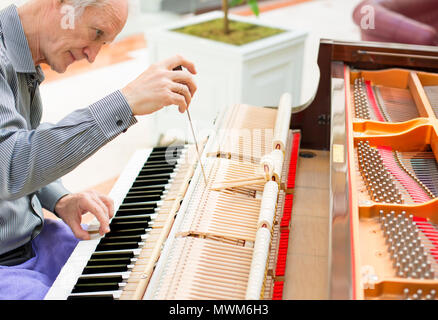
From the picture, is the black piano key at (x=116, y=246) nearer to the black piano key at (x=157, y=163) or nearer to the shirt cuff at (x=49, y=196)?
the shirt cuff at (x=49, y=196)

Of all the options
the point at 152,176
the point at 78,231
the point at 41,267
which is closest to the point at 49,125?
the point at 78,231

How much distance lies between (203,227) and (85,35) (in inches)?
30.1

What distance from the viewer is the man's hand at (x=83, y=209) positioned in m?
1.88

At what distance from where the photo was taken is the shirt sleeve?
147 cm

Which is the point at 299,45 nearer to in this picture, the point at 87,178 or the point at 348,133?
the point at 87,178

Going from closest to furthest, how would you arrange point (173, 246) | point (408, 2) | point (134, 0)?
point (173, 246), point (134, 0), point (408, 2)

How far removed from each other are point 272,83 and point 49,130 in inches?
128

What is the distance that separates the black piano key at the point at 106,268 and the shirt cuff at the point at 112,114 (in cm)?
44

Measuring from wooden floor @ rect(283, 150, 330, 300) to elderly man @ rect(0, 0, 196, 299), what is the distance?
604 millimetres

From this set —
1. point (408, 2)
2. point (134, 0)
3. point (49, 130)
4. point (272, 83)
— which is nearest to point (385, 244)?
point (49, 130)

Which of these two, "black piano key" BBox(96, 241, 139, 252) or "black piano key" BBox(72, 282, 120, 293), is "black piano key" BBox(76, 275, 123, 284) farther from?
"black piano key" BBox(96, 241, 139, 252)

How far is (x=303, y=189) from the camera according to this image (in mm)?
2076

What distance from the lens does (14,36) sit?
1776 mm

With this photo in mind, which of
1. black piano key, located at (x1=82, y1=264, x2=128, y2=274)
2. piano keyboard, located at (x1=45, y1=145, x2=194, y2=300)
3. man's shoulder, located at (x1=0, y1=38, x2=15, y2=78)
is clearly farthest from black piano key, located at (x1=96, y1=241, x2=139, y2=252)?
man's shoulder, located at (x1=0, y1=38, x2=15, y2=78)
